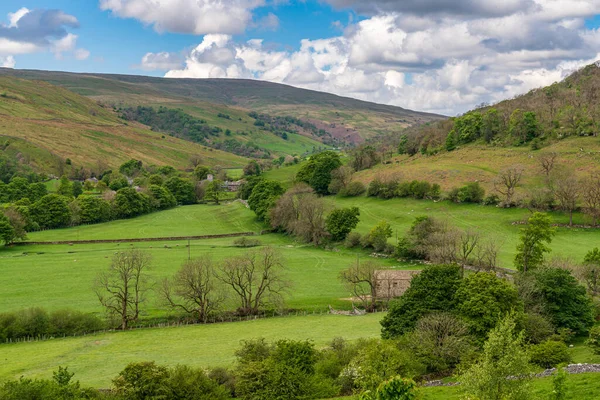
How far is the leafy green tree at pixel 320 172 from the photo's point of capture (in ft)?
438

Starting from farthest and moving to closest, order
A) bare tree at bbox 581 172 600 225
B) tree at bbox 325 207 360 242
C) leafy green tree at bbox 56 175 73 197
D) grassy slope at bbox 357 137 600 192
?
leafy green tree at bbox 56 175 73 197, grassy slope at bbox 357 137 600 192, tree at bbox 325 207 360 242, bare tree at bbox 581 172 600 225

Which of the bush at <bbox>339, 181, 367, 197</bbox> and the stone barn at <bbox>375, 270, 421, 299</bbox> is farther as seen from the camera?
the bush at <bbox>339, 181, 367, 197</bbox>

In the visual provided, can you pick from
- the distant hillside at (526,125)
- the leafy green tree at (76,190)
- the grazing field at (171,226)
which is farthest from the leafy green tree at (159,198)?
the distant hillside at (526,125)

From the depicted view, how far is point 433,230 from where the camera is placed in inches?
2975

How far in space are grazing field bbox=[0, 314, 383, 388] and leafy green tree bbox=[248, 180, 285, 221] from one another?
2278 inches

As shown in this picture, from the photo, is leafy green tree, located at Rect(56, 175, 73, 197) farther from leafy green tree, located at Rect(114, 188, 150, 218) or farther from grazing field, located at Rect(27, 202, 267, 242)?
grazing field, located at Rect(27, 202, 267, 242)

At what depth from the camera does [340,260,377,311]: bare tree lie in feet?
197

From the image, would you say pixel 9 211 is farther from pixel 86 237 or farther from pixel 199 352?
pixel 199 352

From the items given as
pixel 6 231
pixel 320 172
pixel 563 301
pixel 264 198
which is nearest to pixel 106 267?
pixel 6 231

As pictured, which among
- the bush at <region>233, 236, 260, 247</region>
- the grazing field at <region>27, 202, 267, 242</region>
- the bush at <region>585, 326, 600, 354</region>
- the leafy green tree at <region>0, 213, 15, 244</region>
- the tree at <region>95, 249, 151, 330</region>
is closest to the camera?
the bush at <region>585, 326, 600, 354</region>

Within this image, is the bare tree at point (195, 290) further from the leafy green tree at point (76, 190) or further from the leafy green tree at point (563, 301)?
the leafy green tree at point (76, 190)

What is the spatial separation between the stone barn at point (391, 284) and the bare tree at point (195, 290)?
740 inches

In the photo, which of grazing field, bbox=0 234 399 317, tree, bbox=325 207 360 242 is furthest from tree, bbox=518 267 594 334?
tree, bbox=325 207 360 242

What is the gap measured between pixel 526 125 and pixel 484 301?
10394cm
